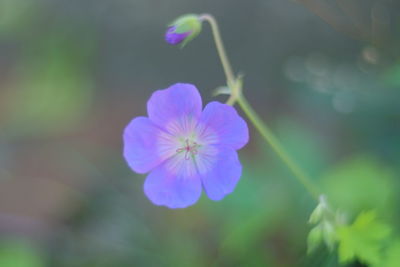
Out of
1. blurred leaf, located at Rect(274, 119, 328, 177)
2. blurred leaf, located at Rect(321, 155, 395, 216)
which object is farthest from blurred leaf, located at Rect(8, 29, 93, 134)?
blurred leaf, located at Rect(321, 155, 395, 216)

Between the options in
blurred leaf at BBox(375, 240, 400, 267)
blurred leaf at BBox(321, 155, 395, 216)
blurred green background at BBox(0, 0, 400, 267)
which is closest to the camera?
blurred leaf at BBox(375, 240, 400, 267)

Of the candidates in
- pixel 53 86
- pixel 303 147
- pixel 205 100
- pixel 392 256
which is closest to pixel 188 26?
pixel 392 256

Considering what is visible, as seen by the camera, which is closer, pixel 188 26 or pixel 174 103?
pixel 174 103

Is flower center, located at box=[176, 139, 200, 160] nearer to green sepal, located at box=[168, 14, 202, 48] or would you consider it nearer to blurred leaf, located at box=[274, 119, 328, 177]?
green sepal, located at box=[168, 14, 202, 48]

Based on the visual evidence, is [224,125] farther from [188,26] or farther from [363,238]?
[363,238]

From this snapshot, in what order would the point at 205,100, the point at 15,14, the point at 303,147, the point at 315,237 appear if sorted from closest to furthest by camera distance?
1. the point at 315,237
2. the point at 303,147
3. the point at 205,100
4. the point at 15,14

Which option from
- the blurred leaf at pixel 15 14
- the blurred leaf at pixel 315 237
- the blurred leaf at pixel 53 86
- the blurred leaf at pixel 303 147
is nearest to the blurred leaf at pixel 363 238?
the blurred leaf at pixel 315 237

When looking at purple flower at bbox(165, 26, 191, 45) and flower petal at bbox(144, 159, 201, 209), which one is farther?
purple flower at bbox(165, 26, 191, 45)

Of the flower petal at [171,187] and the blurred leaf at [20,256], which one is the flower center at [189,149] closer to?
the flower petal at [171,187]
